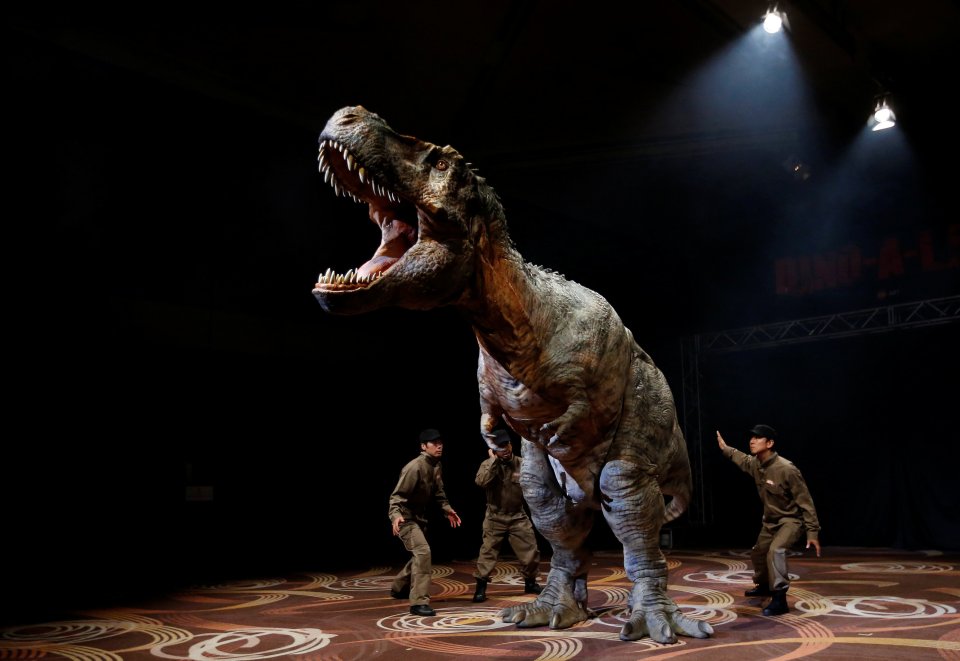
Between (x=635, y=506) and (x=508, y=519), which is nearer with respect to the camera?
(x=635, y=506)

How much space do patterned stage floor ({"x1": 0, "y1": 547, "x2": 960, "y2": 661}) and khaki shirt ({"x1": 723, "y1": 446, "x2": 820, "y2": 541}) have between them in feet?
2.05

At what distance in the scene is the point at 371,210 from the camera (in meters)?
3.22

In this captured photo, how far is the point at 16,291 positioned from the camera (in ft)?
22.0

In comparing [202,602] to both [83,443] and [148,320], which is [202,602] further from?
[148,320]

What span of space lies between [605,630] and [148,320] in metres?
5.65

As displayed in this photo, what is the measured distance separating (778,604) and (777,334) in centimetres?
633

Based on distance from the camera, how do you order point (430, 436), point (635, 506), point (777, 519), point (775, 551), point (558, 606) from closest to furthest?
point (635, 506)
point (558, 606)
point (775, 551)
point (777, 519)
point (430, 436)

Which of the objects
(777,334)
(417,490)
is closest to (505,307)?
(417,490)

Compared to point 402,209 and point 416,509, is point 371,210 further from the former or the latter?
point 416,509

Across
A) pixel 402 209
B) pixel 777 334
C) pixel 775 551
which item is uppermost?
pixel 777 334

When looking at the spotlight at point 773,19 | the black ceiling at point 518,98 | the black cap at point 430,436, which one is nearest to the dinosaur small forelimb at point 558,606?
the black cap at point 430,436

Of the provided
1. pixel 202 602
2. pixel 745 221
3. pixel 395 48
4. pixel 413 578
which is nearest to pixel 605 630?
pixel 413 578

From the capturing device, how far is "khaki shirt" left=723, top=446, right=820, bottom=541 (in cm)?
567

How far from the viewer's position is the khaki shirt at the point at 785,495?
5668 millimetres
